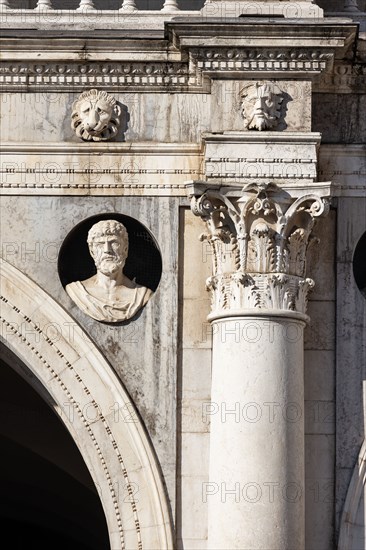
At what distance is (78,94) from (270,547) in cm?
489

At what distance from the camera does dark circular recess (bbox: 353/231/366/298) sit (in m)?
20.5

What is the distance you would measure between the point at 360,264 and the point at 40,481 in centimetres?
713

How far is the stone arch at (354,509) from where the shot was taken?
1986cm

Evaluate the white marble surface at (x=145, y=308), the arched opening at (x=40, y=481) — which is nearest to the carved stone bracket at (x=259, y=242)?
the white marble surface at (x=145, y=308)

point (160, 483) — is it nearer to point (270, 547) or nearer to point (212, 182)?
point (270, 547)

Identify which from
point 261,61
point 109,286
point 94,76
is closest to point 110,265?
point 109,286

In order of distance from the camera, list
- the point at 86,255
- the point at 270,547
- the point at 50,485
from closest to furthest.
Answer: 1. the point at 270,547
2. the point at 86,255
3. the point at 50,485

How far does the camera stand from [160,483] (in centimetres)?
1986

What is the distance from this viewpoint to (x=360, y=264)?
67.4 feet

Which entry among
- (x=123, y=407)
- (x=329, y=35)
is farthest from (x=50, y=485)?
(x=329, y=35)

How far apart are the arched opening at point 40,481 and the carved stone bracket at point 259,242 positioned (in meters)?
2.54

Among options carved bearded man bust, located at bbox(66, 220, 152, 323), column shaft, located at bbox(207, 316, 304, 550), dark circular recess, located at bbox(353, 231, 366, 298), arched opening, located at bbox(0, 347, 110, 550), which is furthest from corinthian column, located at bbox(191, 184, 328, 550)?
arched opening, located at bbox(0, 347, 110, 550)

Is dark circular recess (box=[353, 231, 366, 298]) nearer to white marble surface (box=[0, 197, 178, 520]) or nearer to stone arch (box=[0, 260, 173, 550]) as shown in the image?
white marble surface (box=[0, 197, 178, 520])

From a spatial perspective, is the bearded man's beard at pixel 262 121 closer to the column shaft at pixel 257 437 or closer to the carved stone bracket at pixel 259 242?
the carved stone bracket at pixel 259 242
